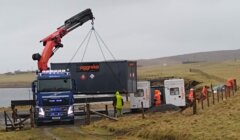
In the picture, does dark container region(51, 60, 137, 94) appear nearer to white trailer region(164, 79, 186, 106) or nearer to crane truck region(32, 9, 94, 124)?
white trailer region(164, 79, 186, 106)

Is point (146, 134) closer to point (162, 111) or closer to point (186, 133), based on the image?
point (186, 133)

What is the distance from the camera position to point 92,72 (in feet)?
143

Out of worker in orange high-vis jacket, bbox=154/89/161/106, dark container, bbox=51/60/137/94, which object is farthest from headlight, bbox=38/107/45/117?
worker in orange high-vis jacket, bbox=154/89/161/106

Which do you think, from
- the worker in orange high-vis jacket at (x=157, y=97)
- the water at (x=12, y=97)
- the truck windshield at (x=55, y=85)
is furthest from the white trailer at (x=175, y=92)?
the water at (x=12, y=97)

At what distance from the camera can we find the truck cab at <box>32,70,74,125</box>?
33188mm

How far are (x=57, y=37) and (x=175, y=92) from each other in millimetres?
10655

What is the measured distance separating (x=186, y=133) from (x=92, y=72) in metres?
23.6

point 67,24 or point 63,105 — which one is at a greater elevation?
point 67,24

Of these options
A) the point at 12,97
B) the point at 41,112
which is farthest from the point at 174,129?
the point at 12,97

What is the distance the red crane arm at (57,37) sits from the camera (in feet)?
124

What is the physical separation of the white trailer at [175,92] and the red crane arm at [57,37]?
28.4ft

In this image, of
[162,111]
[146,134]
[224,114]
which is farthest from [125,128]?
[162,111]

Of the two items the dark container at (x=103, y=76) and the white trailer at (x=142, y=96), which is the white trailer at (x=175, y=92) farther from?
the dark container at (x=103, y=76)

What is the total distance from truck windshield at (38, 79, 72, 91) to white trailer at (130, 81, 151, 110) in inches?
399
